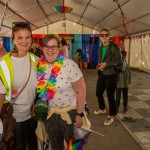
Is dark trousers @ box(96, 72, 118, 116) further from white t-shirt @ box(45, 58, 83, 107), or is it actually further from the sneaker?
white t-shirt @ box(45, 58, 83, 107)

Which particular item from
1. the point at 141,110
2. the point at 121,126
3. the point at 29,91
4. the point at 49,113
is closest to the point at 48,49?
the point at 29,91

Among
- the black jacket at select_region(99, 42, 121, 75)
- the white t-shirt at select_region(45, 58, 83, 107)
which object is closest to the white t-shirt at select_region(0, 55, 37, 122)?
the white t-shirt at select_region(45, 58, 83, 107)

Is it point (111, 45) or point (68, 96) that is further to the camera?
point (111, 45)

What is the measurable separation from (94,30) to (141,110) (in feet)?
47.9

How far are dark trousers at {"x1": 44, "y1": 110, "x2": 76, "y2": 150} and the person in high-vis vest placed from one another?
25 centimetres

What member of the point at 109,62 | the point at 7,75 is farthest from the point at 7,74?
the point at 109,62

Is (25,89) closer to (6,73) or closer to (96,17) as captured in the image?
(6,73)

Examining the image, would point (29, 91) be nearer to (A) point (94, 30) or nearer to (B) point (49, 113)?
(B) point (49, 113)

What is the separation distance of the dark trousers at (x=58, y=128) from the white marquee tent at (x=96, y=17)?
3.63 metres

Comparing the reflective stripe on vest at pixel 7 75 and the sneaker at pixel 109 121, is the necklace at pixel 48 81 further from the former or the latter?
the sneaker at pixel 109 121

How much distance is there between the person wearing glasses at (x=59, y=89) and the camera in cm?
232

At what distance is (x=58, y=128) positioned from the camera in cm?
246

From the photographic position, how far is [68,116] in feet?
7.81

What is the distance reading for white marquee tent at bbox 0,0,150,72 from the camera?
9.75 metres
